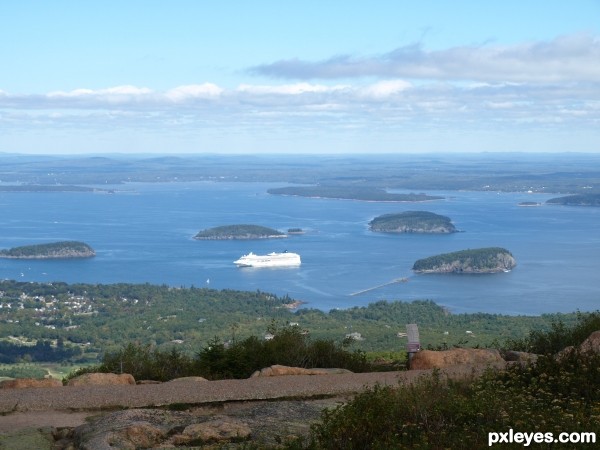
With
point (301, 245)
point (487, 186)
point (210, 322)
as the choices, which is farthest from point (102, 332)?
point (487, 186)

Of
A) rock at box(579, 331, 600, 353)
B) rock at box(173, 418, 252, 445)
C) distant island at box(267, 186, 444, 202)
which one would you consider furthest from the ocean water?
rock at box(173, 418, 252, 445)

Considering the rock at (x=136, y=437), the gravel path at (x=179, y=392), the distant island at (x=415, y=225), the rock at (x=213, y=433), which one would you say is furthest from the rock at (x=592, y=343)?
the distant island at (x=415, y=225)

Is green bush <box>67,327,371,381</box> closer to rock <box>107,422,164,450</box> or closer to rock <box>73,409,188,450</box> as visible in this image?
rock <box>73,409,188,450</box>

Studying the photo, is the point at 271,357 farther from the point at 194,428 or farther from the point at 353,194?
the point at 353,194

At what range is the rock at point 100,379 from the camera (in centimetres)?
777

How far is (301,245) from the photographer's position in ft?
216

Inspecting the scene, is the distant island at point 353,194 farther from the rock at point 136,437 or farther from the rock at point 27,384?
the rock at point 136,437

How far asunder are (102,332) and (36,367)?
8237mm

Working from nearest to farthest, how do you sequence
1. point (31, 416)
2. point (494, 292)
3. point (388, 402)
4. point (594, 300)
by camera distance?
1. point (388, 402)
2. point (31, 416)
3. point (594, 300)
4. point (494, 292)

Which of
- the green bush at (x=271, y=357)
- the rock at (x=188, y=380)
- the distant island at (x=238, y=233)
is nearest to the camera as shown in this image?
the rock at (x=188, y=380)

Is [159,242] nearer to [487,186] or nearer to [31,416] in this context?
[31,416]

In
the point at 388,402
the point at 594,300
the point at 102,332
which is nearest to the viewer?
the point at 388,402

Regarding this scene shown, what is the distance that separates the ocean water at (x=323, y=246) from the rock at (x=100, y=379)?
30.6m

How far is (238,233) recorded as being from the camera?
72375mm
